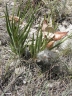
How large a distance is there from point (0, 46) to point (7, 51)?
7 cm

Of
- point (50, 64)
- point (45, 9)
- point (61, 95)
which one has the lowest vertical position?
point (61, 95)

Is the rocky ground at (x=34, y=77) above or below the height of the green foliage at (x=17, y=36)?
below

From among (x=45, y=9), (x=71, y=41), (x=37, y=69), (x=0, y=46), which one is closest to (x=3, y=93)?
(x=37, y=69)

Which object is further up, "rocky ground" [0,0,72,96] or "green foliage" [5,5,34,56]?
"green foliage" [5,5,34,56]

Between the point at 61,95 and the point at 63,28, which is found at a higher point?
the point at 63,28

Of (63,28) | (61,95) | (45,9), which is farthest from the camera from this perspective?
(45,9)

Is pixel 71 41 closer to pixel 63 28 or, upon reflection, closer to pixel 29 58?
pixel 63 28

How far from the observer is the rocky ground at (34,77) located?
151 cm

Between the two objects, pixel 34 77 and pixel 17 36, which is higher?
pixel 17 36

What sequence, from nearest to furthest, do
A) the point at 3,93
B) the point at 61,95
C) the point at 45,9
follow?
the point at 3,93, the point at 61,95, the point at 45,9

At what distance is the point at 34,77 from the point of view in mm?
1566

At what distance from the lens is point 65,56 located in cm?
168

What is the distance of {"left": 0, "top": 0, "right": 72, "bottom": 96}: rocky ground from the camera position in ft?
4.96

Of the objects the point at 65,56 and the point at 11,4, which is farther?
the point at 11,4
